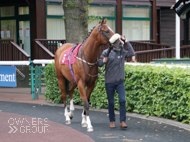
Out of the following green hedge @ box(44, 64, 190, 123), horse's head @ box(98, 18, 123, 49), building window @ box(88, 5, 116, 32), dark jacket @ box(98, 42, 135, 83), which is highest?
building window @ box(88, 5, 116, 32)

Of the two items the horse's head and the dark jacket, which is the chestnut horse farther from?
the dark jacket

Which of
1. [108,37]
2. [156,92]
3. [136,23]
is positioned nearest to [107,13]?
[136,23]

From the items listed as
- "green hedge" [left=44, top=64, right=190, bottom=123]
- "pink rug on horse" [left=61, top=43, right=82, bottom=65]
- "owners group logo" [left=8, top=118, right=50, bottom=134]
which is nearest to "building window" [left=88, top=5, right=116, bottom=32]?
"green hedge" [left=44, top=64, right=190, bottom=123]

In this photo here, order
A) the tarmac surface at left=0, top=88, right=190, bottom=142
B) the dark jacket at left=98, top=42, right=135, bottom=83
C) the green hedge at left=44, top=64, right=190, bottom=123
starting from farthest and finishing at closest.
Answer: the green hedge at left=44, top=64, right=190, bottom=123 → the dark jacket at left=98, top=42, right=135, bottom=83 → the tarmac surface at left=0, top=88, right=190, bottom=142

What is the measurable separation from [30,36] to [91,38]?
12.3 meters

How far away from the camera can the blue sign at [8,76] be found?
526 inches

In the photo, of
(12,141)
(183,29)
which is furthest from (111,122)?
(183,29)

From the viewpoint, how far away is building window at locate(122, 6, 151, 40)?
22.5m

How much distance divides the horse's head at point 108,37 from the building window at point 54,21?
12.3 metres

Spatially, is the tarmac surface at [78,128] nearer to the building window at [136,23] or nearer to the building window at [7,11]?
the building window at [7,11]

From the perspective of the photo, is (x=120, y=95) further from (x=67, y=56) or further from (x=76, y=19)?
(x=76, y=19)

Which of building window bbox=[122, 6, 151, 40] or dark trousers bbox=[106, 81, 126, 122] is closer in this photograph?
dark trousers bbox=[106, 81, 126, 122]

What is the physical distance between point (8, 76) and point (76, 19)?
10.1 feet

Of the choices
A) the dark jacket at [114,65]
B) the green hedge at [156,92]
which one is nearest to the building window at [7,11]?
the green hedge at [156,92]
